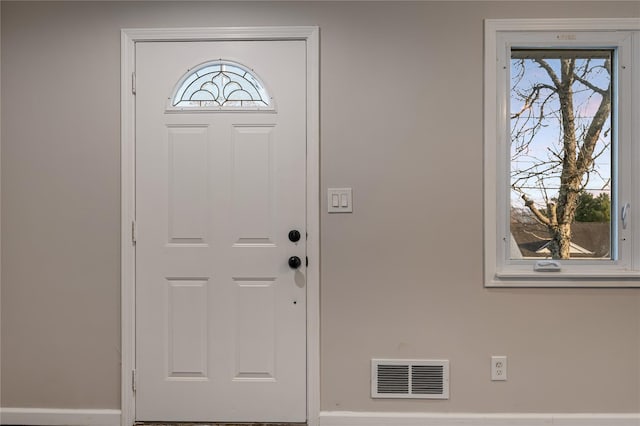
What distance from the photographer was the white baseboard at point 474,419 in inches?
76.3

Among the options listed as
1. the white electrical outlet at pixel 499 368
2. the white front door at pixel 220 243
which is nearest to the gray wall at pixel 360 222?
the white electrical outlet at pixel 499 368

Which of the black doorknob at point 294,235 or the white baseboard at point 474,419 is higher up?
the black doorknob at point 294,235

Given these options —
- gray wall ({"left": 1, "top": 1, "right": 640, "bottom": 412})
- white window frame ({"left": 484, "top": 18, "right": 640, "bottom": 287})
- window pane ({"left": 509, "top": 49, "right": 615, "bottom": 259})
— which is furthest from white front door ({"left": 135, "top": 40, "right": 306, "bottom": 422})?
window pane ({"left": 509, "top": 49, "right": 615, "bottom": 259})

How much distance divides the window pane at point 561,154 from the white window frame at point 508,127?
0.05m

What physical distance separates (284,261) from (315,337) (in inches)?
16.0

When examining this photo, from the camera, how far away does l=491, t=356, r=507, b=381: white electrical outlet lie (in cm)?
195

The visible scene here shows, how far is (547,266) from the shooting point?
1960mm

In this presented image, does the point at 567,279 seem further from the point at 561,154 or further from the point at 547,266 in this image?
the point at 561,154

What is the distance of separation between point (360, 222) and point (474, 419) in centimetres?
111

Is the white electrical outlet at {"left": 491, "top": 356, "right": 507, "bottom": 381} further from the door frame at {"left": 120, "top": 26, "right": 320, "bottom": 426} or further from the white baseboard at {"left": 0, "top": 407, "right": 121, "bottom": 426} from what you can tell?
the white baseboard at {"left": 0, "top": 407, "right": 121, "bottom": 426}

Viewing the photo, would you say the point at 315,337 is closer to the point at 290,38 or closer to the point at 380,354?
the point at 380,354

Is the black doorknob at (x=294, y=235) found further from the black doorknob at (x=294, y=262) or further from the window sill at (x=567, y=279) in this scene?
the window sill at (x=567, y=279)

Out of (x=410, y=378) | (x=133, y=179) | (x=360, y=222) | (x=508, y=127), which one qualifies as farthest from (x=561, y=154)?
(x=133, y=179)

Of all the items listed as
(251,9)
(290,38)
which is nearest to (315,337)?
(290,38)
